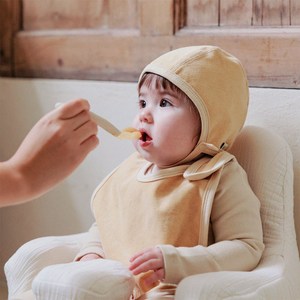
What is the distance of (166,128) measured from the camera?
5.78ft

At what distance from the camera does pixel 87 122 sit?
1.52m

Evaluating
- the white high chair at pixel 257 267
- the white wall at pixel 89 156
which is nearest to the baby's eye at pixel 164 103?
the white high chair at pixel 257 267

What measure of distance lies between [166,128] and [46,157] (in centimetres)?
40

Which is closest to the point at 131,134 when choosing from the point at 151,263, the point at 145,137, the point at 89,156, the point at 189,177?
the point at 145,137

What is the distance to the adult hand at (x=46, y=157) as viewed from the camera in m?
1.45

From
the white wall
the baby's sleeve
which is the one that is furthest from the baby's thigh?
the white wall

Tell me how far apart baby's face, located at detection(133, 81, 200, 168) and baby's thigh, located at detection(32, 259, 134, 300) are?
320 millimetres

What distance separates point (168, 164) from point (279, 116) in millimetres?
374

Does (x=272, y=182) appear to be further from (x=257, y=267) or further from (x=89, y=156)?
(x=89, y=156)

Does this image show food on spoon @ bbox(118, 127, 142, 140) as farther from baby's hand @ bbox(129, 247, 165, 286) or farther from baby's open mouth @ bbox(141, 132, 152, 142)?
baby's hand @ bbox(129, 247, 165, 286)

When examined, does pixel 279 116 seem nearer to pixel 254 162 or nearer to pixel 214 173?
pixel 254 162

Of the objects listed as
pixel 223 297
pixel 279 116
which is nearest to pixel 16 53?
pixel 279 116

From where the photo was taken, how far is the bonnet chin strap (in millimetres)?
1725

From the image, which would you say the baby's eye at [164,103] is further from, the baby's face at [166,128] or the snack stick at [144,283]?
the snack stick at [144,283]
